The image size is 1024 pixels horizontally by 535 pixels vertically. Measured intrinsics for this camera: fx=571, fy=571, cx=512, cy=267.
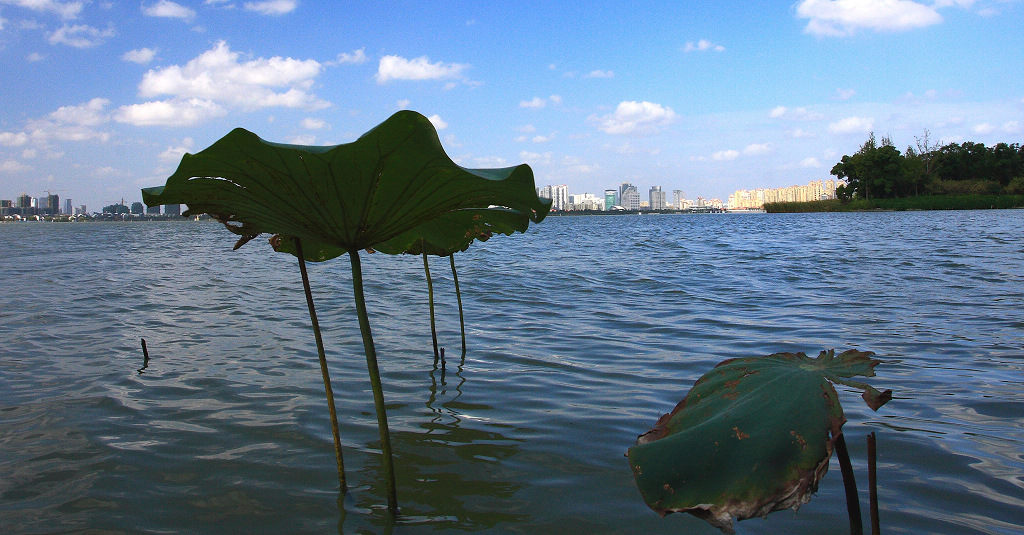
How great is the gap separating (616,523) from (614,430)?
936 millimetres

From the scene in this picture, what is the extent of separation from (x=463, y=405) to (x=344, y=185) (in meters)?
2.18

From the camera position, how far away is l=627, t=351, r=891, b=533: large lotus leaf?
2.65ft

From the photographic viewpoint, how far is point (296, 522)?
208 cm

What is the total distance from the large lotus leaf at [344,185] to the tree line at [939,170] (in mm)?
69818

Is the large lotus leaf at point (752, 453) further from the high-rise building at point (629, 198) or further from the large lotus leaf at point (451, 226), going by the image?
the high-rise building at point (629, 198)

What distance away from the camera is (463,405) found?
3.46m

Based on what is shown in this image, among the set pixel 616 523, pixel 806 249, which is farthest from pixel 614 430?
pixel 806 249

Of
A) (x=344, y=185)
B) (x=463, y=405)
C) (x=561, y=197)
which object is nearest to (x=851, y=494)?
(x=344, y=185)

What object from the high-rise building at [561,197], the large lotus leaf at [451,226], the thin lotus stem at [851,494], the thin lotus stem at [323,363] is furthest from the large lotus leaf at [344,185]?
the high-rise building at [561,197]

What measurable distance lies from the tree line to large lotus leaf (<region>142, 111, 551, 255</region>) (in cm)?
6982

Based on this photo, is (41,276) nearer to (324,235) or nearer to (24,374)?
(24,374)

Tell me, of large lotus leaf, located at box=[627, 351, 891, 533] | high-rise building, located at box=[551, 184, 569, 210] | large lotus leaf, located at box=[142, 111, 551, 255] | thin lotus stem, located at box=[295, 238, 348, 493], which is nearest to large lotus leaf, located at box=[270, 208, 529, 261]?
thin lotus stem, located at box=[295, 238, 348, 493]

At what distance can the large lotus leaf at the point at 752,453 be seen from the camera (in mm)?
808

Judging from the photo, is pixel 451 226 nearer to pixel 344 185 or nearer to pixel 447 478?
pixel 344 185
